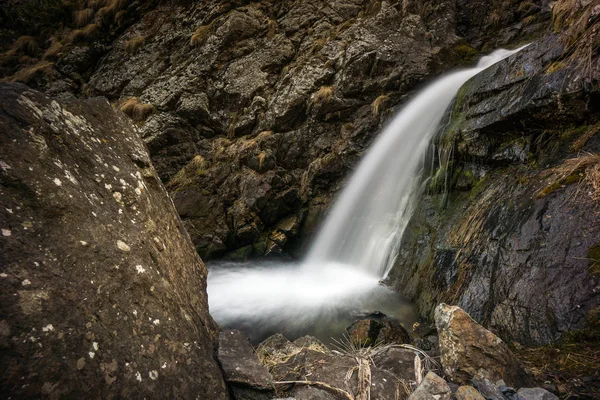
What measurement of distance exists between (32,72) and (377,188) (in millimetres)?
16309

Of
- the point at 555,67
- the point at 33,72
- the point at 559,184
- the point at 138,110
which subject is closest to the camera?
the point at 559,184

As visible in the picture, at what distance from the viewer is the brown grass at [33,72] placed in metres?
12.8

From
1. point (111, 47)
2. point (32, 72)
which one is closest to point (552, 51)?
point (111, 47)

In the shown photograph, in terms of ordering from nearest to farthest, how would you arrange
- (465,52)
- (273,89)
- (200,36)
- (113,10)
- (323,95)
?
1. (323,95)
2. (465,52)
3. (273,89)
4. (200,36)
5. (113,10)

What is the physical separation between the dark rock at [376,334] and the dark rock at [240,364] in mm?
2006

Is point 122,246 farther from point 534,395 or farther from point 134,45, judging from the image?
point 134,45

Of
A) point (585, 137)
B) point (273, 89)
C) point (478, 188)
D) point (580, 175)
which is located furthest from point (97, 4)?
point (580, 175)

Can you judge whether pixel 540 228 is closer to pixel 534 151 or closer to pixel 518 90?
pixel 534 151

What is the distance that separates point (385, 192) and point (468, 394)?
6815 mm

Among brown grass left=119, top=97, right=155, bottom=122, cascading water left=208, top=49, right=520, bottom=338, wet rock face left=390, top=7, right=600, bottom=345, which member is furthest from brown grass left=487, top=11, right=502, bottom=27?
brown grass left=119, top=97, right=155, bottom=122

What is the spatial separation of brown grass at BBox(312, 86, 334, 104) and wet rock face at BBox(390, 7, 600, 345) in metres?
4.47

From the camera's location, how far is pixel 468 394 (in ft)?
5.11

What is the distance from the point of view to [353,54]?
9969 millimetres

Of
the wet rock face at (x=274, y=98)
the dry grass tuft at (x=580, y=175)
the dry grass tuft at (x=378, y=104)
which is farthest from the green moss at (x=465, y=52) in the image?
the dry grass tuft at (x=580, y=175)
